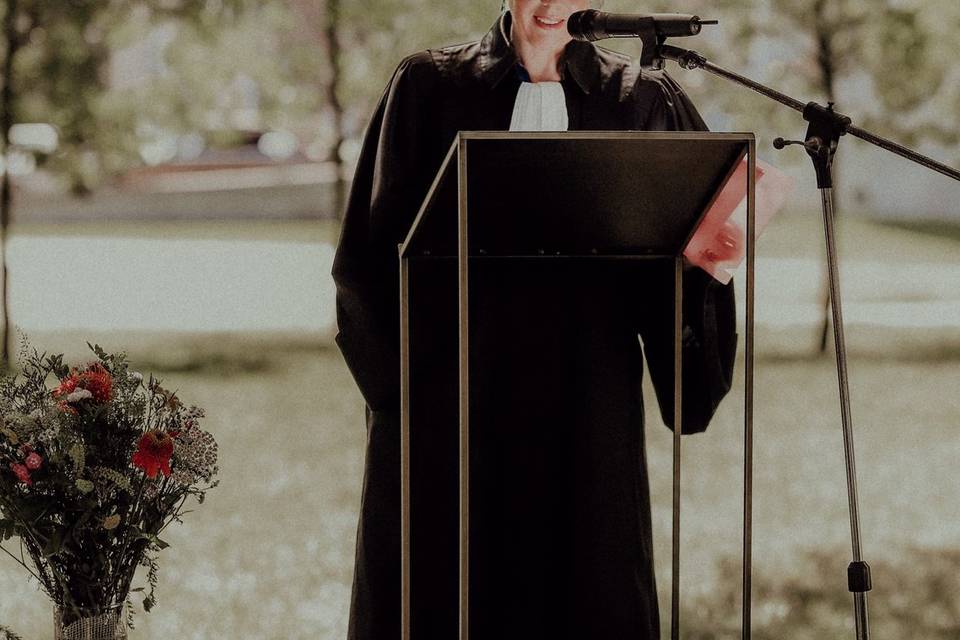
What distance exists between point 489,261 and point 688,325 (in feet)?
1.37

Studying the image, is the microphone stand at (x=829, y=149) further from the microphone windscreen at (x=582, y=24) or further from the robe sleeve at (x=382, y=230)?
the robe sleeve at (x=382, y=230)

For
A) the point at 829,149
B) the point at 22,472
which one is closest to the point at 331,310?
the point at 22,472

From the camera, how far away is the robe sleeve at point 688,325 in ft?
8.76

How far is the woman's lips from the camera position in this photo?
→ 2669mm

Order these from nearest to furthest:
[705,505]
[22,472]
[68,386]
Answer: [22,472] → [68,386] → [705,505]

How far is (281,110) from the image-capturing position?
10.6m

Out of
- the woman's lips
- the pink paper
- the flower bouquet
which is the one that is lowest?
the flower bouquet

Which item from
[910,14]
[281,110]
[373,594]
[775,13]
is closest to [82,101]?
[281,110]

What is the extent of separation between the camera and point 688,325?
8.89ft

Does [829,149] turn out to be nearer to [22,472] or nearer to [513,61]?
[513,61]

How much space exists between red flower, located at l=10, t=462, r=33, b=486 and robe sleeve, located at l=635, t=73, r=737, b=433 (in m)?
1.34

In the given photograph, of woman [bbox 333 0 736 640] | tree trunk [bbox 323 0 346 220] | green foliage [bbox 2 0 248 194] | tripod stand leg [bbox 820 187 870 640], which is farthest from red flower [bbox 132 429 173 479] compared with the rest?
tree trunk [bbox 323 0 346 220]

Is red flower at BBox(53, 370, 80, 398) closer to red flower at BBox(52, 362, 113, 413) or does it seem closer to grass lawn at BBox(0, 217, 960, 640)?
red flower at BBox(52, 362, 113, 413)

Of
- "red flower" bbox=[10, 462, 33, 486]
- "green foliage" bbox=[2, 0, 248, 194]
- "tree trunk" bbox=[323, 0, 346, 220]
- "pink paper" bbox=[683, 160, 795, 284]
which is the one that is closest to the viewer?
"pink paper" bbox=[683, 160, 795, 284]
